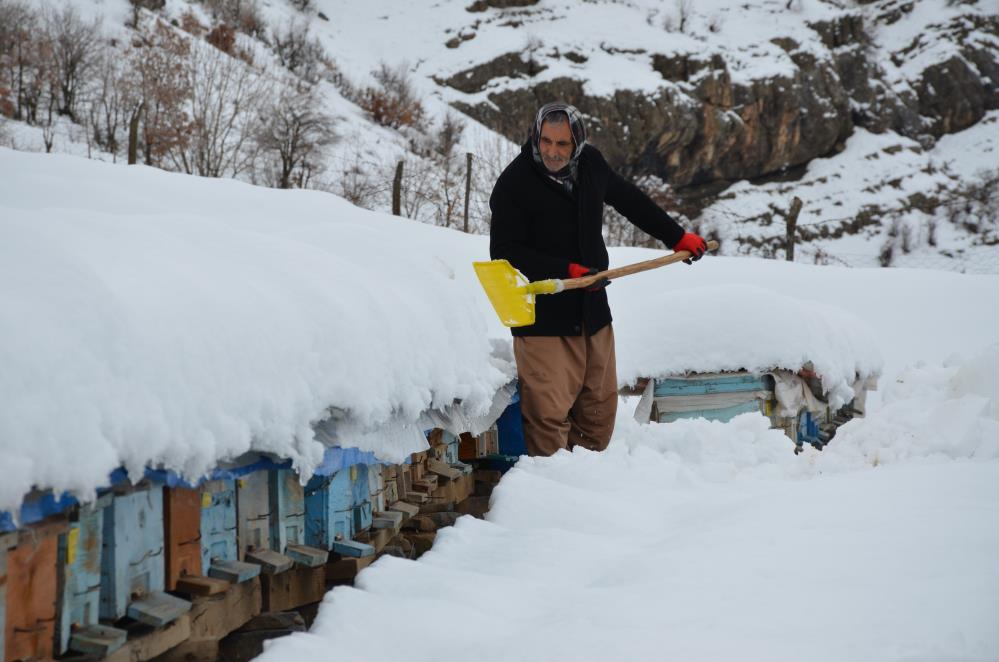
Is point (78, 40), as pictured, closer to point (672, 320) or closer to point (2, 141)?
point (2, 141)

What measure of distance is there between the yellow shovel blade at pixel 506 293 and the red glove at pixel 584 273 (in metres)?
0.20

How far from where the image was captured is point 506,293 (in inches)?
126

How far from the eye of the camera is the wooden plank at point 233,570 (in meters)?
1.64

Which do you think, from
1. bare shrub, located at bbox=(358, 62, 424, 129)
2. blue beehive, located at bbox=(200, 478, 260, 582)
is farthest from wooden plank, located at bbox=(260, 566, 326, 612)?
bare shrub, located at bbox=(358, 62, 424, 129)

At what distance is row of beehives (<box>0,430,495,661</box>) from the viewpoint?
1.22 meters

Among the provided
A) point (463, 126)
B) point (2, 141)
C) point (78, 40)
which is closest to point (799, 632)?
point (2, 141)

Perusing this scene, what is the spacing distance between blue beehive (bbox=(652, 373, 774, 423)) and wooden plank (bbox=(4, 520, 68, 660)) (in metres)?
4.07

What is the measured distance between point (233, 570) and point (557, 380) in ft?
6.18

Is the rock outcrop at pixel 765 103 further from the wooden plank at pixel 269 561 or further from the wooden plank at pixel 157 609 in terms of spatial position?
the wooden plank at pixel 157 609

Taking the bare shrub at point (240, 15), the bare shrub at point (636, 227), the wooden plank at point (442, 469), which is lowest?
the wooden plank at point (442, 469)

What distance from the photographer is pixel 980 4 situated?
32.2 metres

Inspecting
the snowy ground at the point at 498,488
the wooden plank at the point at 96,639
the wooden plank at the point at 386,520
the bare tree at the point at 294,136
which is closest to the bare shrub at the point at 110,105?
the bare tree at the point at 294,136

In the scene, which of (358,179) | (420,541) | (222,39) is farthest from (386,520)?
(222,39)

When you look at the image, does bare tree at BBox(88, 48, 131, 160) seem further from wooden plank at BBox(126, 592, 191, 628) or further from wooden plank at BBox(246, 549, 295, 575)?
wooden plank at BBox(126, 592, 191, 628)
